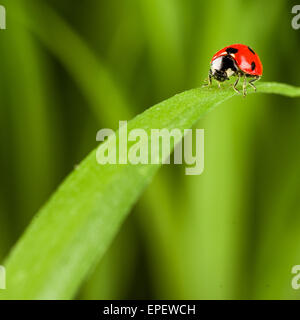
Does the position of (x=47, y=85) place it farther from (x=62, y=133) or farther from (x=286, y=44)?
(x=286, y=44)

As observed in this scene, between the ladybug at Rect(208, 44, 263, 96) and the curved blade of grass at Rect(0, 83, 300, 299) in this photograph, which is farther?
the ladybug at Rect(208, 44, 263, 96)

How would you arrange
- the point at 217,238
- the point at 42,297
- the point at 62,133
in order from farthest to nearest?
the point at 62,133 → the point at 217,238 → the point at 42,297

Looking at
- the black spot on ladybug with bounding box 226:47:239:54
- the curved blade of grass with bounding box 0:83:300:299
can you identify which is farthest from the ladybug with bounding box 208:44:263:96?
the curved blade of grass with bounding box 0:83:300:299

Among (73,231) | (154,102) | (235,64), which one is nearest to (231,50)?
(235,64)

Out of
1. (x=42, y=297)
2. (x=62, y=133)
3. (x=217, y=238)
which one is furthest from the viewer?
(x=62, y=133)

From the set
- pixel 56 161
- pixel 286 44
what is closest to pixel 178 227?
pixel 56 161

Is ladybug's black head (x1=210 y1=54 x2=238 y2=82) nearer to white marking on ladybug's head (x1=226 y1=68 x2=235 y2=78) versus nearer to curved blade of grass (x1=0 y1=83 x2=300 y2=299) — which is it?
white marking on ladybug's head (x1=226 y1=68 x2=235 y2=78)
